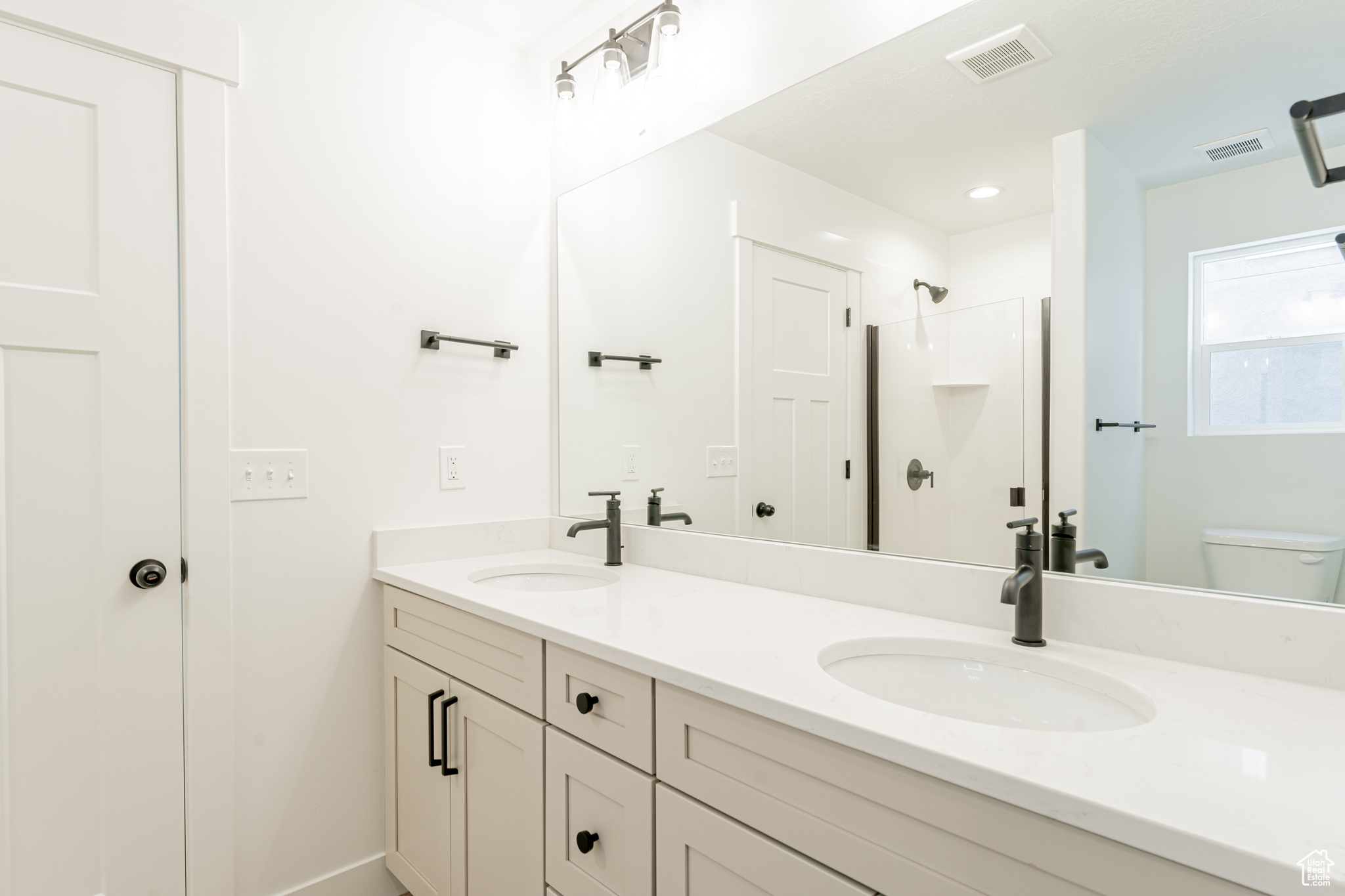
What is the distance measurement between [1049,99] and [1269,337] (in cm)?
51

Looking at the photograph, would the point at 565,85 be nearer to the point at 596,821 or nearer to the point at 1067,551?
the point at 1067,551

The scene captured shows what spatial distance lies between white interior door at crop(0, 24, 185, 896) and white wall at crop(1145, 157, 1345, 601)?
1.91 meters

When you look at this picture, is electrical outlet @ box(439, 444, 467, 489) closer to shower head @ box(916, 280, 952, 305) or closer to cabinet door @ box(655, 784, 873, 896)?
cabinet door @ box(655, 784, 873, 896)

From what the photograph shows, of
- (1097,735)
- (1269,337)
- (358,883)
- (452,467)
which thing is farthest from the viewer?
(452,467)

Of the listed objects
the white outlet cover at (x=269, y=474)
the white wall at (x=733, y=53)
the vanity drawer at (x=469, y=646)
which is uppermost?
the white wall at (x=733, y=53)

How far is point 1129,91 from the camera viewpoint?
1.01 metres

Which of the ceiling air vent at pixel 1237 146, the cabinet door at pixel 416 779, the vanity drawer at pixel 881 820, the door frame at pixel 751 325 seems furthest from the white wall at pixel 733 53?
the cabinet door at pixel 416 779

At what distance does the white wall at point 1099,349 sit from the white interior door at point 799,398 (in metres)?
0.43

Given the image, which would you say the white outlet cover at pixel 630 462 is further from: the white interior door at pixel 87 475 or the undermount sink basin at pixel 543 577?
the white interior door at pixel 87 475

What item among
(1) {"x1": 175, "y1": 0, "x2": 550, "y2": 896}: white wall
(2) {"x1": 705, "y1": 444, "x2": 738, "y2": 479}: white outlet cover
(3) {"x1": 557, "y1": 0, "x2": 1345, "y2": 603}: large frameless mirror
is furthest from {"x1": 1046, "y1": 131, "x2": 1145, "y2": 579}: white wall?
(1) {"x1": 175, "y1": 0, "x2": 550, "y2": 896}: white wall

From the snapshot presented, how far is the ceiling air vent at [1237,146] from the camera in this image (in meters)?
0.90

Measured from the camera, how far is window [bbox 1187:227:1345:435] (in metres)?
0.85

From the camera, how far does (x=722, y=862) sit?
897 mm

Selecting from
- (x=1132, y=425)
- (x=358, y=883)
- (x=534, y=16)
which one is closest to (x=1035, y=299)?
(x=1132, y=425)
